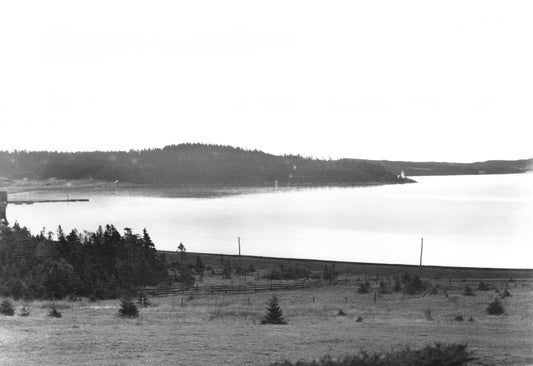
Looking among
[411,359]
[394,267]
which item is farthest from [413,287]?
[411,359]

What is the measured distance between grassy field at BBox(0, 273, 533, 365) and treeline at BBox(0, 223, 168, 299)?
3.58 m

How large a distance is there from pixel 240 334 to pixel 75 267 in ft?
62.7

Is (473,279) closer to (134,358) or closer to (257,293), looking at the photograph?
(257,293)

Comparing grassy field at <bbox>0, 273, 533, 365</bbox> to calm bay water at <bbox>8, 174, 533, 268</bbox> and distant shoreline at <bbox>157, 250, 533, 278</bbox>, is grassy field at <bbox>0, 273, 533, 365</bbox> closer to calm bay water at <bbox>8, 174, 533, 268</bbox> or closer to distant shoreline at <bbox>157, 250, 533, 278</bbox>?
distant shoreline at <bbox>157, 250, 533, 278</bbox>

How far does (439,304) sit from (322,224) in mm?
70516

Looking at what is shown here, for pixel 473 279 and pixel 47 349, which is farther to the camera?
pixel 473 279

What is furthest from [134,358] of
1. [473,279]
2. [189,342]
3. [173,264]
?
[173,264]

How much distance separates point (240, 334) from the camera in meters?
15.2

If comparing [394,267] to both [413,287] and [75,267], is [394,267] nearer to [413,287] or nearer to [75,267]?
[413,287]

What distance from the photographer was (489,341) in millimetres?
14227

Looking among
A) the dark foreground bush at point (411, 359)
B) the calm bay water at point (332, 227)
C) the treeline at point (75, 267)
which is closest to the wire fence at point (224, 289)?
the treeline at point (75, 267)

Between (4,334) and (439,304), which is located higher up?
(4,334)

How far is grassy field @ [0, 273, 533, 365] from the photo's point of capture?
12674 millimetres

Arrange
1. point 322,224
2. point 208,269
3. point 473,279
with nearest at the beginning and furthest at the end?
point 473,279
point 208,269
point 322,224
